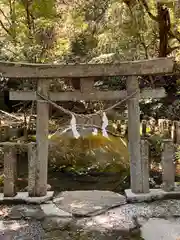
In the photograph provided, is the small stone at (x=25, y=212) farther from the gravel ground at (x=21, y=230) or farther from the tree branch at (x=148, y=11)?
the tree branch at (x=148, y=11)

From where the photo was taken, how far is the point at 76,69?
5848mm

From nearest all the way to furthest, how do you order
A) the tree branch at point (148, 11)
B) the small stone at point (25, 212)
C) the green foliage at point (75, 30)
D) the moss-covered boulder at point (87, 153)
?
the small stone at point (25, 212) < the moss-covered boulder at point (87, 153) < the green foliage at point (75, 30) < the tree branch at point (148, 11)

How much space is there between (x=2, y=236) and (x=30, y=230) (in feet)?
1.38

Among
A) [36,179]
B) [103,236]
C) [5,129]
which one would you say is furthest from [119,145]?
[103,236]

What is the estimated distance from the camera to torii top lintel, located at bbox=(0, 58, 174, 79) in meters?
5.84

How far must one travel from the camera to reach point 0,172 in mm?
9039

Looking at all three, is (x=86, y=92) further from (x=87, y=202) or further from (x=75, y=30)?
(x=75, y=30)

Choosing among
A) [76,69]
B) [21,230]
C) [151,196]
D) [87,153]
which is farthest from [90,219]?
[87,153]

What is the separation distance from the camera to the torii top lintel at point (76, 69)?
5.84 meters

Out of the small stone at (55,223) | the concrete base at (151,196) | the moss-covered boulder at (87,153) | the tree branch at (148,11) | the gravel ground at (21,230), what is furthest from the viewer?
the tree branch at (148,11)

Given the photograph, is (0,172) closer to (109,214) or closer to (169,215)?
(109,214)

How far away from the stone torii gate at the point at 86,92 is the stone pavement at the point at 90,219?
0.42 m

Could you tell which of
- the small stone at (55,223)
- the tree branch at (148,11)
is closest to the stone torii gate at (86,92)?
the small stone at (55,223)

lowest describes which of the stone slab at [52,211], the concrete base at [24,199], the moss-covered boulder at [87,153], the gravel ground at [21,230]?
the gravel ground at [21,230]
